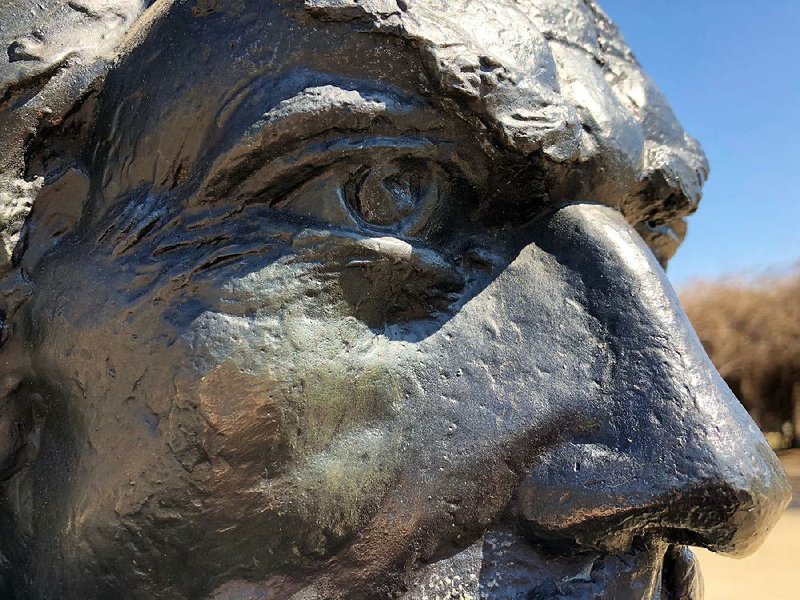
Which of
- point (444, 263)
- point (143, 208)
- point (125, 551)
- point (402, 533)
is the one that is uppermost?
point (444, 263)

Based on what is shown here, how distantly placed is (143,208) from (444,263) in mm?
317

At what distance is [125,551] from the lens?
2.29ft

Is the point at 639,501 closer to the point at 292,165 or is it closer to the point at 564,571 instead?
the point at 564,571

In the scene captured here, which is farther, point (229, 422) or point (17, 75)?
point (17, 75)

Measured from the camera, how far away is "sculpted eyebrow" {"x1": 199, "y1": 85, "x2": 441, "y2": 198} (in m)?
0.68

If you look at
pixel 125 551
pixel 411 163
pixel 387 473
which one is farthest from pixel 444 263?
pixel 125 551

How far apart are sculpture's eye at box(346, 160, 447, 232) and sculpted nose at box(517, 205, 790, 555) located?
0.21 meters

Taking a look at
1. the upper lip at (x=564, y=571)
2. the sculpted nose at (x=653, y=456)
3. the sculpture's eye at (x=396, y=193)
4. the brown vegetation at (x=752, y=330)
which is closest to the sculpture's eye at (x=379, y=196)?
the sculpture's eye at (x=396, y=193)

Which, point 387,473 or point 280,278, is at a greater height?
point 280,278

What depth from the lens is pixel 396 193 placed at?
75 cm

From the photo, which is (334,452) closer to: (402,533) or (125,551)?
(402,533)

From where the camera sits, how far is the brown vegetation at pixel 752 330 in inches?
306

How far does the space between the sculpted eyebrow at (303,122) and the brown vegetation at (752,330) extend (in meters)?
7.61

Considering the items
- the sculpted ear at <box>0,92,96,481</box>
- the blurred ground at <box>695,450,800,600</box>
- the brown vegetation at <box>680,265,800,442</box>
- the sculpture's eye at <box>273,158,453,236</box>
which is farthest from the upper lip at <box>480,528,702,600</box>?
the brown vegetation at <box>680,265,800,442</box>
